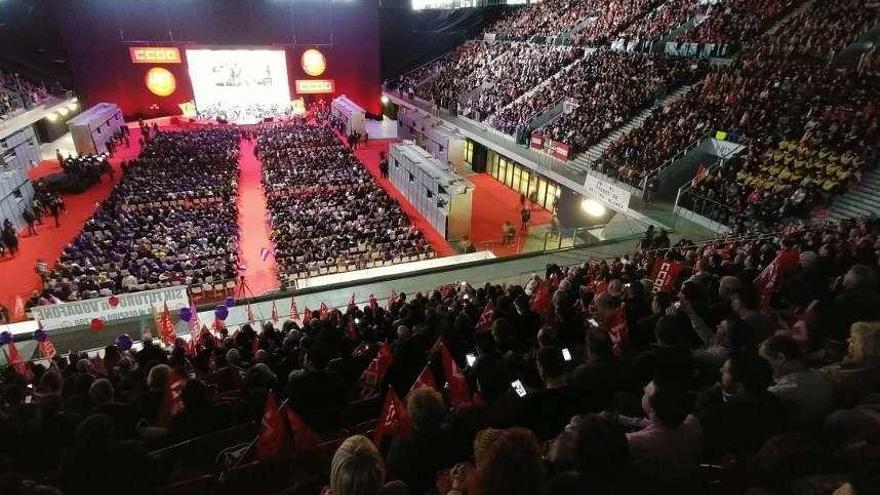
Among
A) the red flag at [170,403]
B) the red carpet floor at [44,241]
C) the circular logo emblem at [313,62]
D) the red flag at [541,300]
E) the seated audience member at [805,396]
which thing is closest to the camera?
the seated audience member at [805,396]

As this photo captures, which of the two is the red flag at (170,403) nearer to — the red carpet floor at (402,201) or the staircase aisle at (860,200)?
the red carpet floor at (402,201)

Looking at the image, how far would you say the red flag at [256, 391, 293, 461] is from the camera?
3879 millimetres

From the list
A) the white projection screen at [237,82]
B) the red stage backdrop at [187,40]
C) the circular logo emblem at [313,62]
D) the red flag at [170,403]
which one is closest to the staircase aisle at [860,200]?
the red flag at [170,403]

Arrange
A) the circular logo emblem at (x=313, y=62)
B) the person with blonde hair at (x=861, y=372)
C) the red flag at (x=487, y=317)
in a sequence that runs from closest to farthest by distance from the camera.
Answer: the person with blonde hair at (x=861, y=372)
the red flag at (x=487, y=317)
the circular logo emblem at (x=313, y=62)

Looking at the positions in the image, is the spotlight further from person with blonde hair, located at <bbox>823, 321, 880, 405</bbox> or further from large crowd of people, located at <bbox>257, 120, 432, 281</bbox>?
person with blonde hair, located at <bbox>823, 321, 880, 405</bbox>

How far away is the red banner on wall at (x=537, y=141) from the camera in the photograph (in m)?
24.0

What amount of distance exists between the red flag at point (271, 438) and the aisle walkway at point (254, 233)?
40.9 ft

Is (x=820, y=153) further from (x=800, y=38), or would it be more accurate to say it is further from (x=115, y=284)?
(x=115, y=284)

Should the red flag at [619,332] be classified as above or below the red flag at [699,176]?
above

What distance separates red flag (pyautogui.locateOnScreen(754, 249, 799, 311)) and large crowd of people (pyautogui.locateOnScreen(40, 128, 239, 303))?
45.9 ft

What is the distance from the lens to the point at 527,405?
11.9 ft

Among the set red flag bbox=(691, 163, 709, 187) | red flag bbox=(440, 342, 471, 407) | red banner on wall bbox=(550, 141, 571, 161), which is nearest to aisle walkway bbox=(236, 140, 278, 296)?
red flag bbox=(440, 342, 471, 407)

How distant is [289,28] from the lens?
135 ft

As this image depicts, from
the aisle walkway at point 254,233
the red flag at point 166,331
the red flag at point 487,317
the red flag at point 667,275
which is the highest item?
the red flag at point 487,317
